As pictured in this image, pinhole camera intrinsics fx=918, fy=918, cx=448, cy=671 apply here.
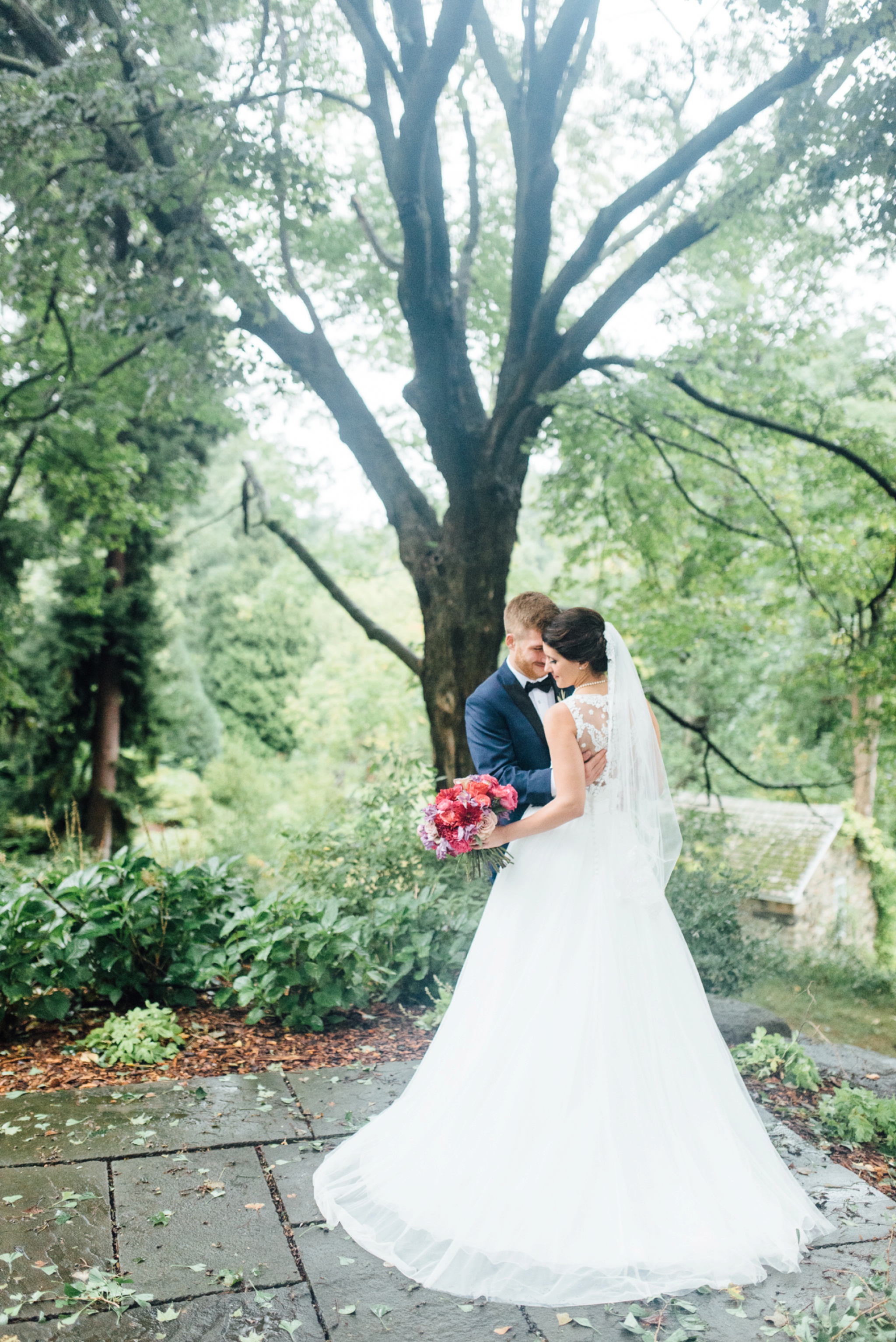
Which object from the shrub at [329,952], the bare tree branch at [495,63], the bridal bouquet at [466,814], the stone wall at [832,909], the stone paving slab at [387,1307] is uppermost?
the bare tree branch at [495,63]

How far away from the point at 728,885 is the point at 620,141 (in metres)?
7.53

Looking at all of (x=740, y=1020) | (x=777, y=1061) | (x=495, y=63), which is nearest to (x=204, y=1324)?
(x=777, y=1061)

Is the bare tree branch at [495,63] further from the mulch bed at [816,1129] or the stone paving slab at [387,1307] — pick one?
the stone paving slab at [387,1307]

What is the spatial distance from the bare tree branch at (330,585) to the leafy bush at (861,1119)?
429cm

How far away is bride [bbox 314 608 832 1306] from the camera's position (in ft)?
8.91

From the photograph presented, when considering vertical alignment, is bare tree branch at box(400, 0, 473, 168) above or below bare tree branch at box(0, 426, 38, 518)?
above

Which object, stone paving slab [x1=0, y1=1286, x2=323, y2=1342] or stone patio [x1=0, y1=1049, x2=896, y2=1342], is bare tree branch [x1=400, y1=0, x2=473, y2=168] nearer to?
stone patio [x1=0, y1=1049, x2=896, y2=1342]

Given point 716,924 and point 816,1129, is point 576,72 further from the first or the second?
point 816,1129

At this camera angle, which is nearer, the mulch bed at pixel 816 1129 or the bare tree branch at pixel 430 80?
the mulch bed at pixel 816 1129

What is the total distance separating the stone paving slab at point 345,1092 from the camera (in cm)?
372

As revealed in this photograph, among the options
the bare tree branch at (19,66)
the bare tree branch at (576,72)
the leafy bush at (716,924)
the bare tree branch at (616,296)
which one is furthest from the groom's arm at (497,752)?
the bare tree branch at (19,66)

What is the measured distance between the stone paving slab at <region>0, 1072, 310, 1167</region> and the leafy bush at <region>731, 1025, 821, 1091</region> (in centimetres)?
213

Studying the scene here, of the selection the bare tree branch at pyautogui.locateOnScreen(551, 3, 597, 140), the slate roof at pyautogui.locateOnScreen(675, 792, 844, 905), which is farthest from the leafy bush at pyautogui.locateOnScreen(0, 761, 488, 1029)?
the slate roof at pyautogui.locateOnScreen(675, 792, 844, 905)

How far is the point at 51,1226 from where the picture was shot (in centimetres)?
285
